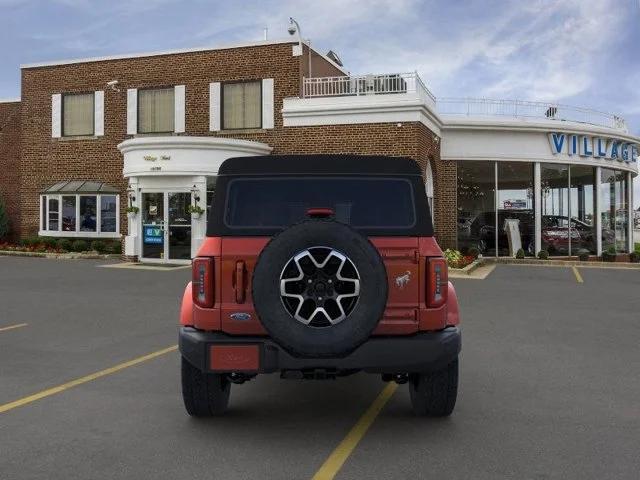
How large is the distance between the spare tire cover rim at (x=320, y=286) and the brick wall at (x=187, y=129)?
1689 centimetres

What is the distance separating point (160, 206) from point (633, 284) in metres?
→ 14.2

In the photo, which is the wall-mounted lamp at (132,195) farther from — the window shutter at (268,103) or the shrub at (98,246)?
the window shutter at (268,103)

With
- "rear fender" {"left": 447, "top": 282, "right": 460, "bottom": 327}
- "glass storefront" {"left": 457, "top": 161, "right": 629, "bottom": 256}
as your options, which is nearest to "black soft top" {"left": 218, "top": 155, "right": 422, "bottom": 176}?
"rear fender" {"left": 447, "top": 282, "right": 460, "bottom": 327}

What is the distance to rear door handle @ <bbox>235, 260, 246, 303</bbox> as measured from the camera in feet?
14.5

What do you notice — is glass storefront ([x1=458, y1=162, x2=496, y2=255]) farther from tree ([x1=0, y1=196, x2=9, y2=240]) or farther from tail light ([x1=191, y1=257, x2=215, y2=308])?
Answer: tail light ([x1=191, y1=257, x2=215, y2=308])

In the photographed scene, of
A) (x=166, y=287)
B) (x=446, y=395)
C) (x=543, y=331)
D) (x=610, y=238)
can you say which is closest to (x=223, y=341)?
(x=446, y=395)

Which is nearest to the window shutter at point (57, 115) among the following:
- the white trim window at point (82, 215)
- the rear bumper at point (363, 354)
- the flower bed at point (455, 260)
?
the white trim window at point (82, 215)

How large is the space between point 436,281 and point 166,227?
Result: 17.6m

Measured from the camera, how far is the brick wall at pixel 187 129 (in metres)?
21.4

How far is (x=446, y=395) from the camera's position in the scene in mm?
4918

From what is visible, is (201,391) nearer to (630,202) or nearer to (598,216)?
(598,216)

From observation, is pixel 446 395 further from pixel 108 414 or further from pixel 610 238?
pixel 610 238

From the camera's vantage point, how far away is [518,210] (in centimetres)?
2441

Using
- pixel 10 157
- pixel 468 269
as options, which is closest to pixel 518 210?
pixel 468 269
